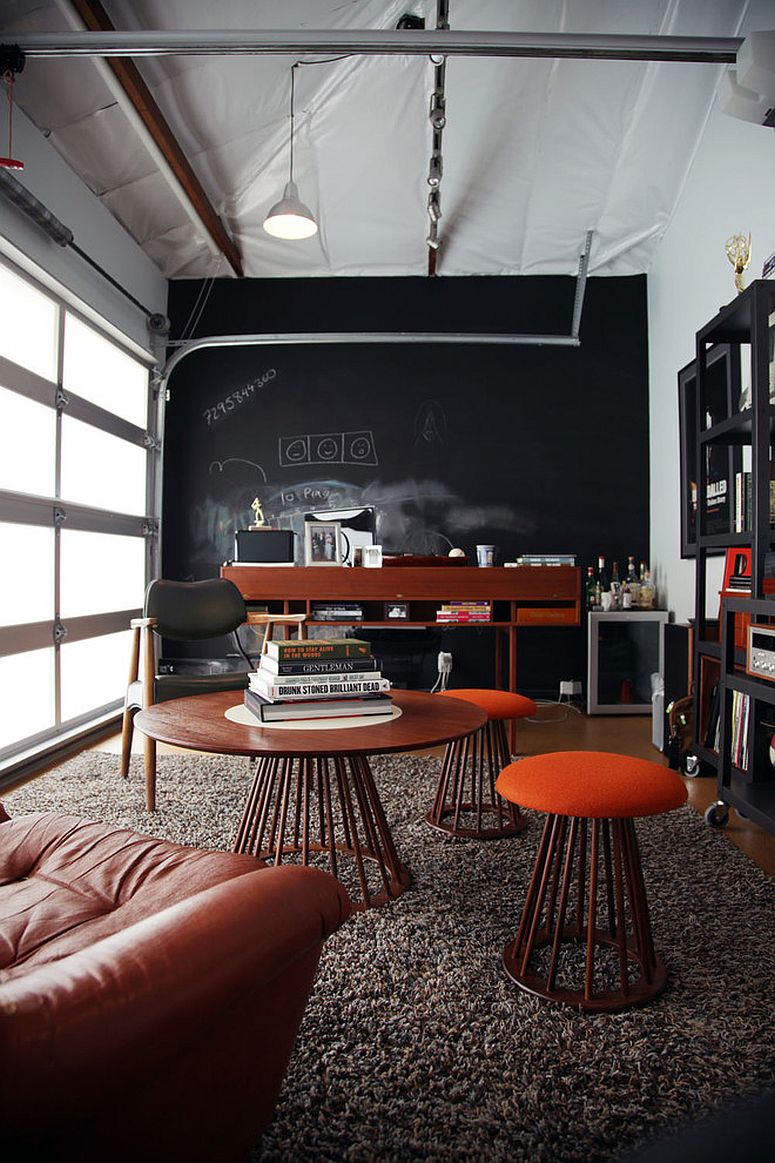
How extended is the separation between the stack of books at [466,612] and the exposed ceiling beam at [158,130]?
116 inches

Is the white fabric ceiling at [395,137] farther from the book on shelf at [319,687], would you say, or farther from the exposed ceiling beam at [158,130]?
the book on shelf at [319,687]

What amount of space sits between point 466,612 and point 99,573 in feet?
7.96

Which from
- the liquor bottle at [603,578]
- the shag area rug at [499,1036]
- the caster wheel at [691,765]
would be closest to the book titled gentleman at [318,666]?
the shag area rug at [499,1036]

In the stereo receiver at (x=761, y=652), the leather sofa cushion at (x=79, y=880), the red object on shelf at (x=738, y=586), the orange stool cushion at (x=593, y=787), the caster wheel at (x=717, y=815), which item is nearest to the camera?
the leather sofa cushion at (x=79, y=880)

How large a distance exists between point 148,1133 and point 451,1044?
0.88 m

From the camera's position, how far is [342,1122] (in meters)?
1.26

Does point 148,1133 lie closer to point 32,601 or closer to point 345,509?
point 32,601

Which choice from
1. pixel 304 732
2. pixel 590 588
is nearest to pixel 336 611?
pixel 590 588

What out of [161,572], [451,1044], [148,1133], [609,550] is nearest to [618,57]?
[609,550]

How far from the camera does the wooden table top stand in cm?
172

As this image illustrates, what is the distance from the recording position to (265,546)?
467 centimetres

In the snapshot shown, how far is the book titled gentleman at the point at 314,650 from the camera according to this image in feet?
6.88

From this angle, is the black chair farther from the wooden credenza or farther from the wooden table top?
the wooden table top

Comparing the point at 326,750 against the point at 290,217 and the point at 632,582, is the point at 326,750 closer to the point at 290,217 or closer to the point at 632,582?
the point at 290,217
